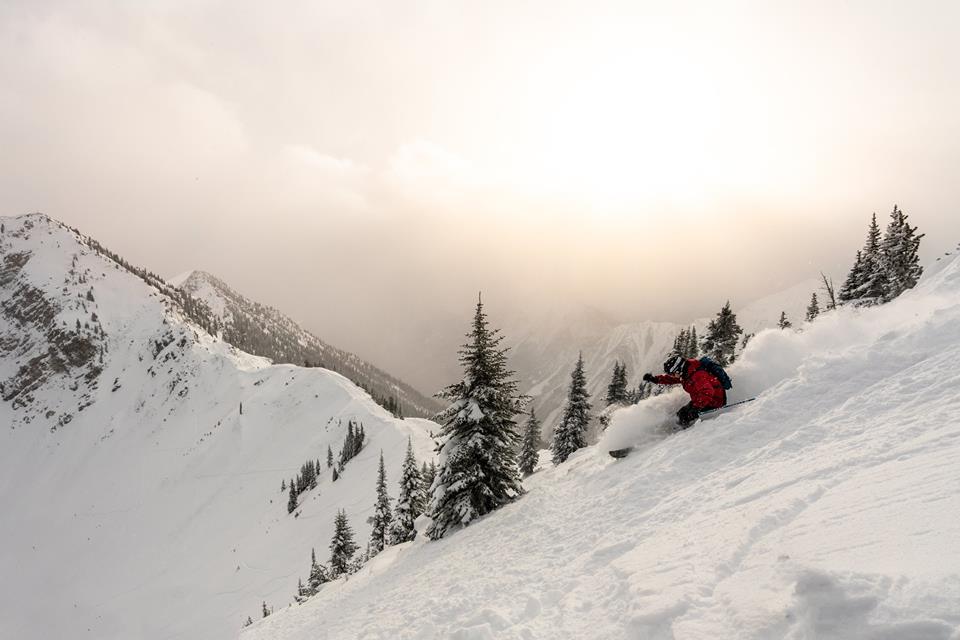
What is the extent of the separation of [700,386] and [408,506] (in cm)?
2920

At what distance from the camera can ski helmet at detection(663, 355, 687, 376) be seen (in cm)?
1223

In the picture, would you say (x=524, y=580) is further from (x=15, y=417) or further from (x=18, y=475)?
(x=15, y=417)

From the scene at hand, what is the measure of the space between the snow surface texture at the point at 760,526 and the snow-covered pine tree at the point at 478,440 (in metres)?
2.62

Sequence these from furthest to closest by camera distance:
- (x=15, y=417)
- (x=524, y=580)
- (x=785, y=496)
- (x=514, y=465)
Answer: (x=15, y=417), (x=514, y=465), (x=524, y=580), (x=785, y=496)

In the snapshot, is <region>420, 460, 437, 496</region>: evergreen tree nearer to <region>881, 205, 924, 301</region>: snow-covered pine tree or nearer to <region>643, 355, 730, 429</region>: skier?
<region>643, 355, 730, 429</region>: skier

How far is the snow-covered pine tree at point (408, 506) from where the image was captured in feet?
115

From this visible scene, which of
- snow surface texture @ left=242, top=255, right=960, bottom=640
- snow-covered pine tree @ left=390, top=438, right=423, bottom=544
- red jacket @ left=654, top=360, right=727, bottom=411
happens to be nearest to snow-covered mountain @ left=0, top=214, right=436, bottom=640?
snow-covered pine tree @ left=390, top=438, right=423, bottom=544

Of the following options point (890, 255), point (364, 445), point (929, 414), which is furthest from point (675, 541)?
point (364, 445)

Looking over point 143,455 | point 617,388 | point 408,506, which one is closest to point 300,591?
point 408,506

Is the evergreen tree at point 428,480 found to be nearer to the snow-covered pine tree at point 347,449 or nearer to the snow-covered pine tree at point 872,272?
the snow-covered pine tree at point 872,272

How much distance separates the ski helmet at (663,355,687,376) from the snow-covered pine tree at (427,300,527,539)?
244 inches

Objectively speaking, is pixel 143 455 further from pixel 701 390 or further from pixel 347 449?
pixel 701 390

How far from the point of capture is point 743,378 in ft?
40.1

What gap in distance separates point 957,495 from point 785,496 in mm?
2001
